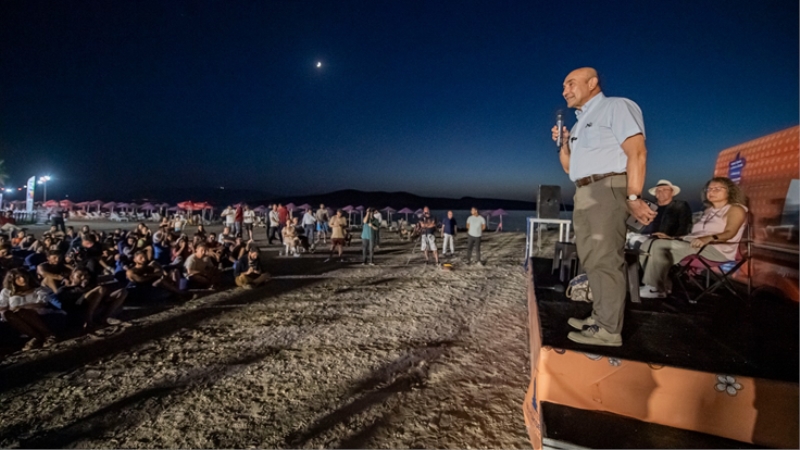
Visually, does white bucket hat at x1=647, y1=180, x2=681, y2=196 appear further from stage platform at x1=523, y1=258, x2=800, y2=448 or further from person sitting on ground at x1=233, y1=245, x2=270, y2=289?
person sitting on ground at x1=233, y1=245, x2=270, y2=289

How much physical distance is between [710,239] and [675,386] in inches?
103

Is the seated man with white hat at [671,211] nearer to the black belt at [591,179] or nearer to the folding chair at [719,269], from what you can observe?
the folding chair at [719,269]

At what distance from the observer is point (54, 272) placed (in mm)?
5871

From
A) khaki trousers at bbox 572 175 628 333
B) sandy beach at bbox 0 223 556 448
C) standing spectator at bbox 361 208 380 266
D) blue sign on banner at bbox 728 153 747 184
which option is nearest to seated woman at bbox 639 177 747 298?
sandy beach at bbox 0 223 556 448

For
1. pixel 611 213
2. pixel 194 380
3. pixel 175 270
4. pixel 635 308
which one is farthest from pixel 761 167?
pixel 175 270

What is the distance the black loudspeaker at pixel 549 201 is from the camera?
11.5 m

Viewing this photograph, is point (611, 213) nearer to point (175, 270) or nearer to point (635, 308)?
point (635, 308)

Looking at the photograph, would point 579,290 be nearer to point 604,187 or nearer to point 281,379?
point 604,187

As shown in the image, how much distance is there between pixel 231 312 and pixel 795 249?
8404 millimetres

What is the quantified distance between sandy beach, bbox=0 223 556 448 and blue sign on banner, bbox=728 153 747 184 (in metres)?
4.44

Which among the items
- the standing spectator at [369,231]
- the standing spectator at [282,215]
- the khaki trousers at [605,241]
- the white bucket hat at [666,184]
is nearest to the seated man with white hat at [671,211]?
the white bucket hat at [666,184]

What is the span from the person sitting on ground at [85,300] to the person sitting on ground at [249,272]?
9.07 ft

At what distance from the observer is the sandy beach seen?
3082 mm

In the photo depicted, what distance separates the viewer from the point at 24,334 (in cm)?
491
